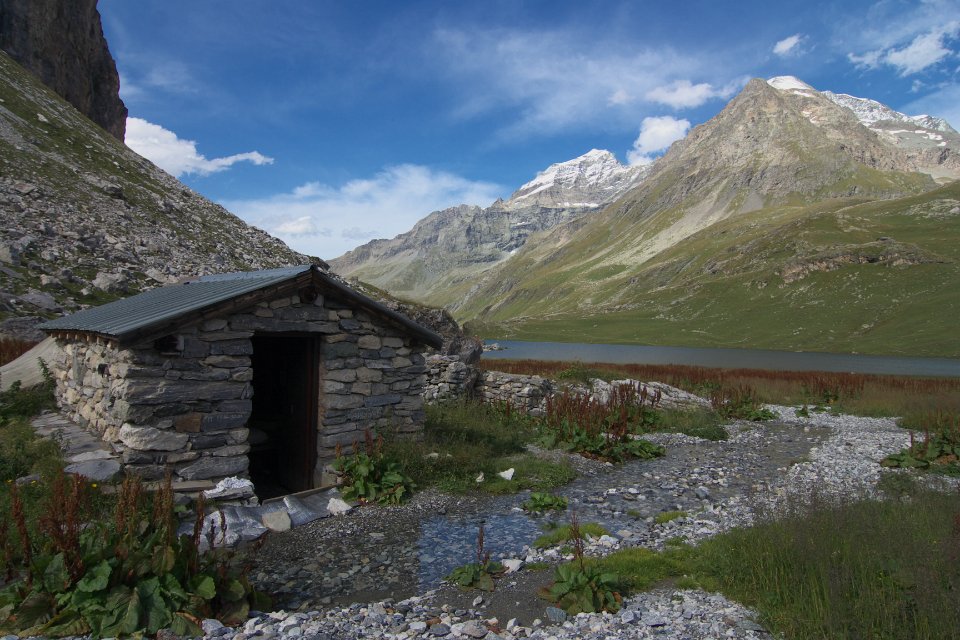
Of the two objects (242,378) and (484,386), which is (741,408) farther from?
(242,378)

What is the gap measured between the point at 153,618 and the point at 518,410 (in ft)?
50.9

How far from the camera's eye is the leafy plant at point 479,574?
6930 millimetres

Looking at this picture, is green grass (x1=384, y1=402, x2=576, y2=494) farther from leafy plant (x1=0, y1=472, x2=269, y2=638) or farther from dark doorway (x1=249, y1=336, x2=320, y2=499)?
leafy plant (x1=0, y1=472, x2=269, y2=638)

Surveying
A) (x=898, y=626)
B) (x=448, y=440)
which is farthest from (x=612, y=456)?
(x=898, y=626)

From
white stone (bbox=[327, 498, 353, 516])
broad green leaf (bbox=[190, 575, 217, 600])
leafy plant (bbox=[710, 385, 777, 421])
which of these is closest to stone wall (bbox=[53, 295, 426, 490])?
white stone (bbox=[327, 498, 353, 516])

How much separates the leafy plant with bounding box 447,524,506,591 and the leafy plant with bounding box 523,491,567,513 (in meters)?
2.72

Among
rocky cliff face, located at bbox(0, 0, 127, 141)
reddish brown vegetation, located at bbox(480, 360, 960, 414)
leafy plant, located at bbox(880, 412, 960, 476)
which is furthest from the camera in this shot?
rocky cliff face, located at bbox(0, 0, 127, 141)

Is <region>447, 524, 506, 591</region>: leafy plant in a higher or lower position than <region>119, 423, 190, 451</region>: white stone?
lower

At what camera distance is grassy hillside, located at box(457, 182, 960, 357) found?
325 feet

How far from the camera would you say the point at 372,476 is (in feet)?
35.1

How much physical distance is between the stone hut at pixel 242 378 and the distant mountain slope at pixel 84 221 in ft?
38.4

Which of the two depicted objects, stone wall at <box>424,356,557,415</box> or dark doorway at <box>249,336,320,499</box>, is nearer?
dark doorway at <box>249,336,320,499</box>

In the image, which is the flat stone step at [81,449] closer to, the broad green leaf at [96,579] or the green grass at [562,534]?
the broad green leaf at [96,579]

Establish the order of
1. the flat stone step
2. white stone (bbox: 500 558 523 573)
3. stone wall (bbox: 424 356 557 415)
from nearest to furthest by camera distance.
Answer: white stone (bbox: 500 558 523 573)
the flat stone step
stone wall (bbox: 424 356 557 415)
